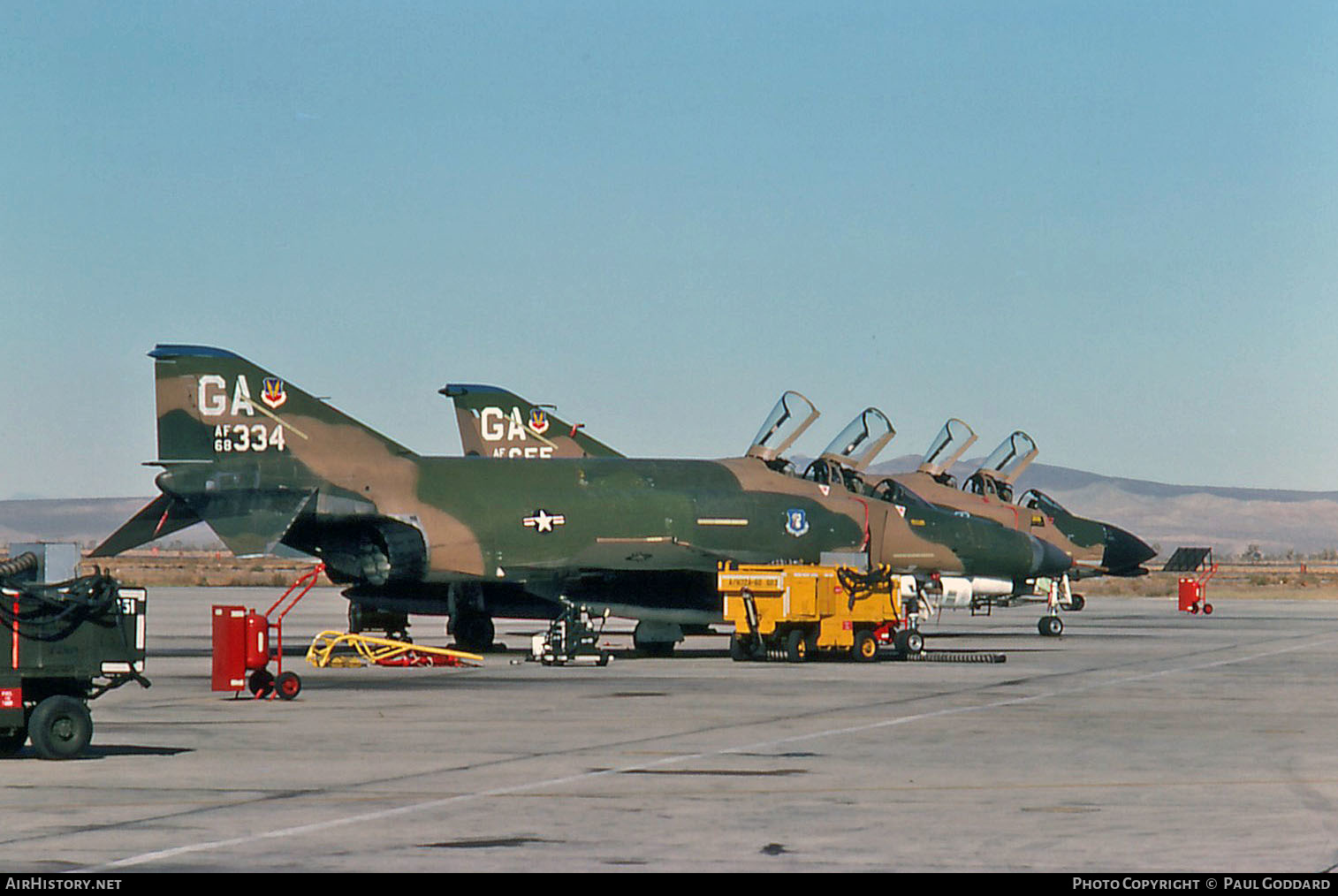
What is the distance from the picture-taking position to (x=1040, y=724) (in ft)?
59.3

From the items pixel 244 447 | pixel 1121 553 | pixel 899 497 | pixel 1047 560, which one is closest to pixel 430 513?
pixel 244 447

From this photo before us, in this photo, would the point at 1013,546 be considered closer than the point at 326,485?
No

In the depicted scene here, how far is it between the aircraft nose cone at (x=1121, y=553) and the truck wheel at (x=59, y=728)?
31660 mm

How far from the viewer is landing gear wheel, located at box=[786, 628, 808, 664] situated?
29188 mm

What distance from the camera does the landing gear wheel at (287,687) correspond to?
21.2 metres

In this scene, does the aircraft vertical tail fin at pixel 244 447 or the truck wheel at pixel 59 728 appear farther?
the aircraft vertical tail fin at pixel 244 447

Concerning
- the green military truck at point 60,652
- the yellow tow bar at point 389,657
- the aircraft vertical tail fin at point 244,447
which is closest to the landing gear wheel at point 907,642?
the yellow tow bar at point 389,657

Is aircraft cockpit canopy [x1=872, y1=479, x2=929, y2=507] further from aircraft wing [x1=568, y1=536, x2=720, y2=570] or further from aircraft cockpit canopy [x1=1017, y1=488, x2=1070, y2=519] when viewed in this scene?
aircraft cockpit canopy [x1=1017, y1=488, x2=1070, y2=519]

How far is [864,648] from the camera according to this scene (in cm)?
2930

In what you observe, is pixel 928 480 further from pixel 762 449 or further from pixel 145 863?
pixel 145 863

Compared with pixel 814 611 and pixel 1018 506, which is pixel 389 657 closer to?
pixel 814 611

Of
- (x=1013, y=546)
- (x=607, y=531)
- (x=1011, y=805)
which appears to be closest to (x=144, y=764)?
(x=1011, y=805)

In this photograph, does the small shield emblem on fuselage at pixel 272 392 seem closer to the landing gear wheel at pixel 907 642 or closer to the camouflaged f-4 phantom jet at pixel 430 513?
the camouflaged f-4 phantom jet at pixel 430 513
